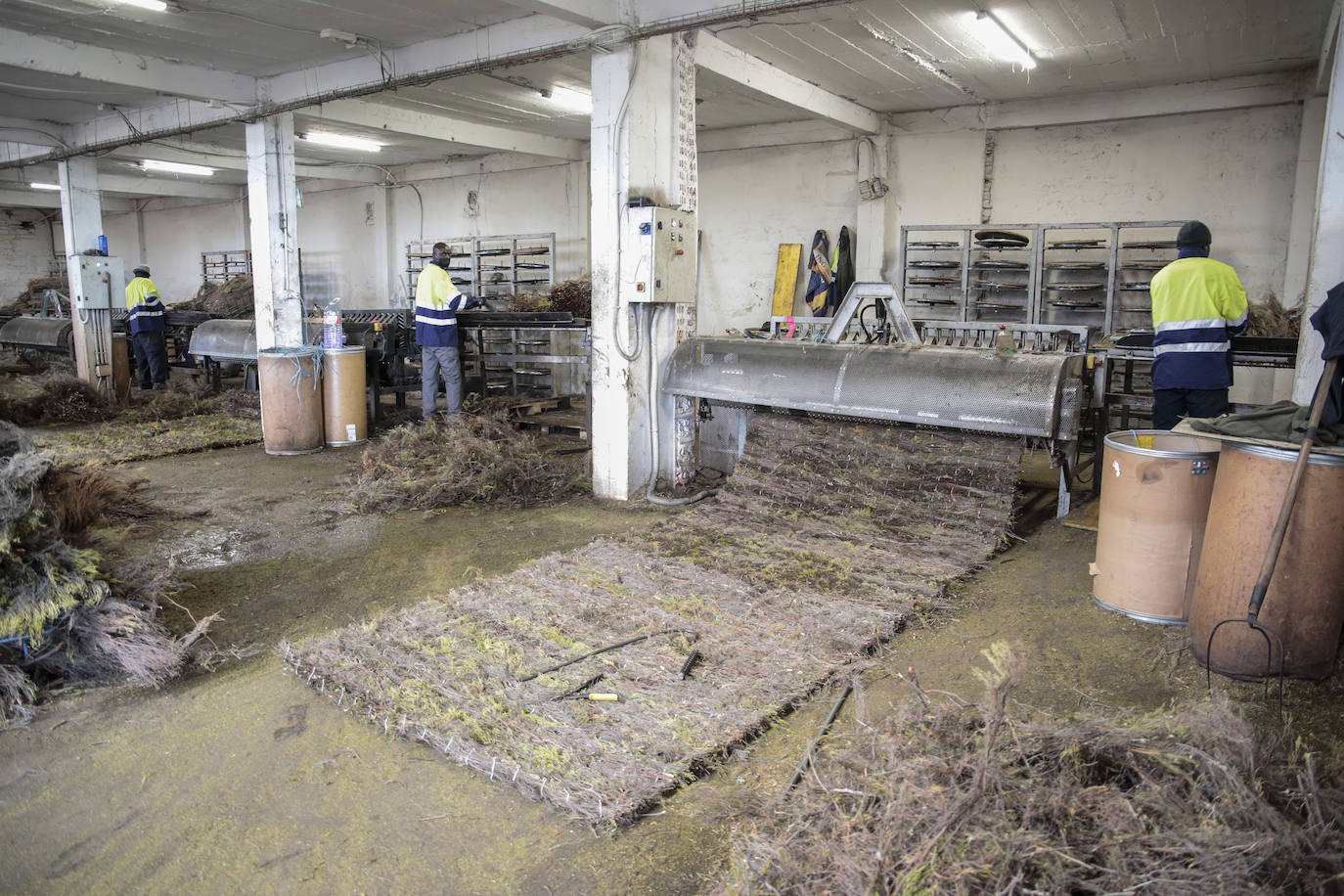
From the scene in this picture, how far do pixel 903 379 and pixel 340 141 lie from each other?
9.95 m

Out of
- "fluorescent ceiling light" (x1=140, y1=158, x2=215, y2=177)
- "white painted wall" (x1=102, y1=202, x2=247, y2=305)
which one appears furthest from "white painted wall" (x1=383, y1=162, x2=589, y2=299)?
"white painted wall" (x1=102, y1=202, x2=247, y2=305)

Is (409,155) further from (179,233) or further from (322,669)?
(322,669)

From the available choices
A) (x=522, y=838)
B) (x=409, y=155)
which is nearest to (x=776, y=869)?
(x=522, y=838)

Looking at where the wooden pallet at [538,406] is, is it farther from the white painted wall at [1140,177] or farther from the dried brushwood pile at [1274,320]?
the dried brushwood pile at [1274,320]

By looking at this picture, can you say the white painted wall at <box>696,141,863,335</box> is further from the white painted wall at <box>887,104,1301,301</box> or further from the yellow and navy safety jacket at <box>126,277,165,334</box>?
the yellow and navy safety jacket at <box>126,277,165,334</box>

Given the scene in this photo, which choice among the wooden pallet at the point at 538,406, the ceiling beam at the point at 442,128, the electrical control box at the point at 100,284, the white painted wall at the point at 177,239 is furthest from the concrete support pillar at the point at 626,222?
the white painted wall at the point at 177,239

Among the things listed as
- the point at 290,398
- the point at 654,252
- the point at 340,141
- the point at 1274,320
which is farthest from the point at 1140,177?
the point at 340,141

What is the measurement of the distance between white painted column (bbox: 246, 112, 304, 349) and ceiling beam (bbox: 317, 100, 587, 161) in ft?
1.86

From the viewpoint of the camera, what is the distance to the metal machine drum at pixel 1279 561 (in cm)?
293

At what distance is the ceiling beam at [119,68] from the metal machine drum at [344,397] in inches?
117

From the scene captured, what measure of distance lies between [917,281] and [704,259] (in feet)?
10.7

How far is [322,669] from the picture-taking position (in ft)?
10.6

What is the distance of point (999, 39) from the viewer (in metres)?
6.99

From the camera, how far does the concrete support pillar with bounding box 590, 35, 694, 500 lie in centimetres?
555
